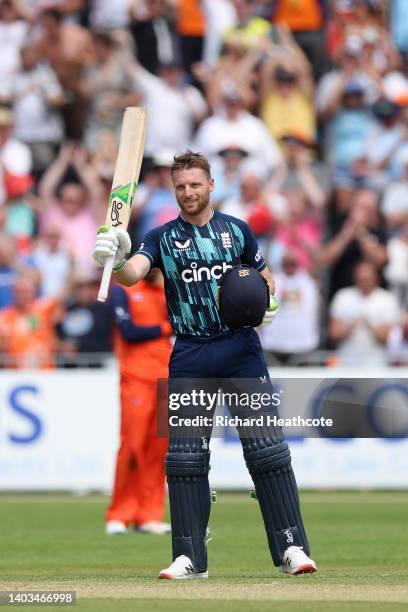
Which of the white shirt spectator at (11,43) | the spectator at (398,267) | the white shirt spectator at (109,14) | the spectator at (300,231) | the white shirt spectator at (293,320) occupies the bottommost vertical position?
the white shirt spectator at (293,320)

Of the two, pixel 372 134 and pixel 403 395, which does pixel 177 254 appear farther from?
pixel 372 134

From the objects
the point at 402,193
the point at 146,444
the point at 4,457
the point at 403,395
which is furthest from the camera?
the point at 402,193

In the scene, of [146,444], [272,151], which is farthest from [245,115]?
[146,444]

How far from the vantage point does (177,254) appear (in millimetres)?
8117

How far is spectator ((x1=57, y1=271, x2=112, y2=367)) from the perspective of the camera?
54.7 feet

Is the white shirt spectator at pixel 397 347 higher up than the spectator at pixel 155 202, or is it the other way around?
the spectator at pixel 155 202

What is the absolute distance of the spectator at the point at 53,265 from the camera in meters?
17.5

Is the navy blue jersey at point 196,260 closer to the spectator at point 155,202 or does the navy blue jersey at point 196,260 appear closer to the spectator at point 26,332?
the spectator at point 26,332

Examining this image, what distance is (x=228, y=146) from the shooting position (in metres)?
18.4

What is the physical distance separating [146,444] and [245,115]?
7.57 metres

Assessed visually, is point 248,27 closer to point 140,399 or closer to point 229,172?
point 229,172

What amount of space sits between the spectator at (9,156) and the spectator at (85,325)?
90.3 inches

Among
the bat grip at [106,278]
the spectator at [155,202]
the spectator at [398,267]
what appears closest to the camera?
the bat grip at [106,278]

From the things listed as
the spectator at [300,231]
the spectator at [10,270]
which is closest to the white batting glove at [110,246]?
the spectator at [10,270]
